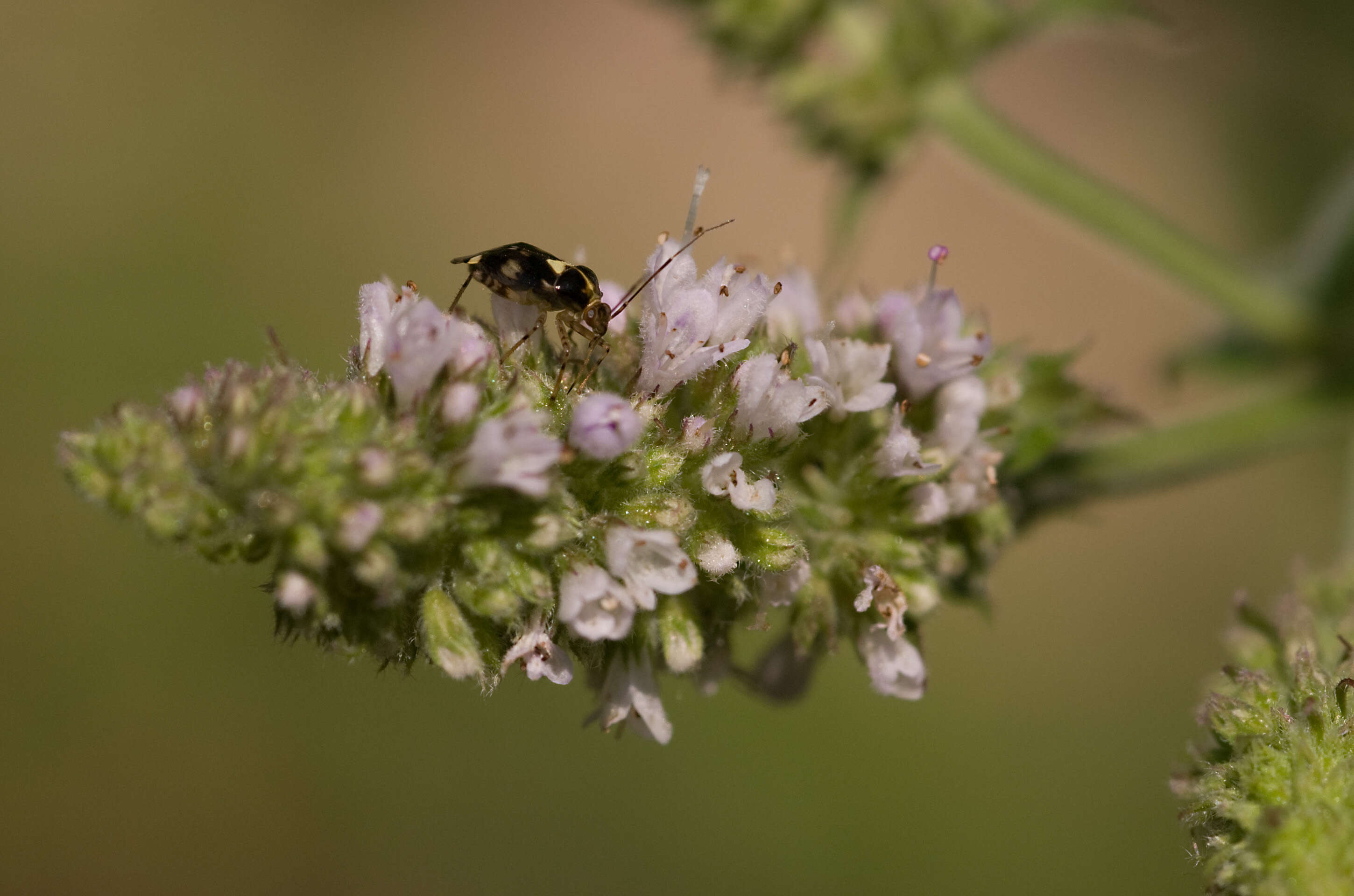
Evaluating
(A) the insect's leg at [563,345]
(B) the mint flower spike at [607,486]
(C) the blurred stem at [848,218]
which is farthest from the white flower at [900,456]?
(C) the blurred stem at [848,218]

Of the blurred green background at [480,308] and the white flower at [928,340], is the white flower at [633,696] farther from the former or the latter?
the blurred green background at [480,308]

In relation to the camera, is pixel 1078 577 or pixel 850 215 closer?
pixel 850 215

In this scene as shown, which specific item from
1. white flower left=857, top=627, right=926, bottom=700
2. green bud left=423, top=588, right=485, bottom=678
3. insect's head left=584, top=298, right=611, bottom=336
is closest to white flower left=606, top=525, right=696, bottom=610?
green bud left=423, top=588, right=485, bottom=678

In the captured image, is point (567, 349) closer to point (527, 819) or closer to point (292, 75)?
point (527, 819)

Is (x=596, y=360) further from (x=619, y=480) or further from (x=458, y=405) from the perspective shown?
(x=458, y=405)

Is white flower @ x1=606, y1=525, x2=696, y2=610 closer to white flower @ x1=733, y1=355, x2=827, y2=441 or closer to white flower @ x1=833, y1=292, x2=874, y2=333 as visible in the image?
white flower @ x1=733, y1=355, x2=827, y2=441

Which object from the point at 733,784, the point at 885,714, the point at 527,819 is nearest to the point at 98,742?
Result: the point at 527,819

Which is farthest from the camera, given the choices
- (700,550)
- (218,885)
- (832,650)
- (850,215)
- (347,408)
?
(218,885)
